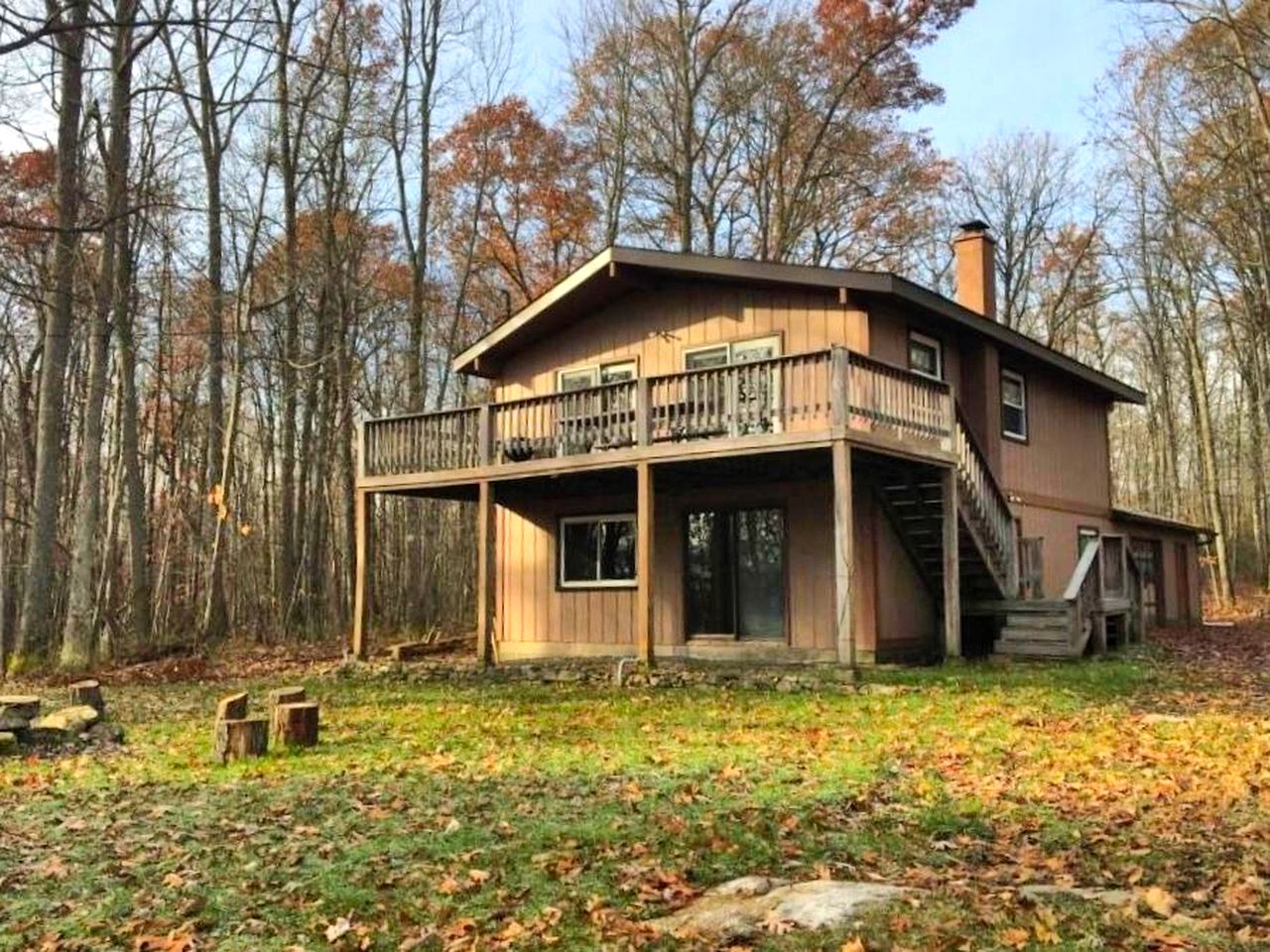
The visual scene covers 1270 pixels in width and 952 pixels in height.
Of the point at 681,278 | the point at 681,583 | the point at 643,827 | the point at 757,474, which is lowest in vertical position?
the point at 643,827

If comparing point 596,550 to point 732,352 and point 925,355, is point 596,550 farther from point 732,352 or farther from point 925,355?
point 925,355

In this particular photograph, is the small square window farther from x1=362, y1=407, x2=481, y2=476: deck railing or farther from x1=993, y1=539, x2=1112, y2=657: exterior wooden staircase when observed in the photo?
x1=993, y1=539, x2=1112, y2=657: exterior wooden staircase

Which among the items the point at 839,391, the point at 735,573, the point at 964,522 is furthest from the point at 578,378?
the point at 964,522

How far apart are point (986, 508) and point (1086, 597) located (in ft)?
6.04

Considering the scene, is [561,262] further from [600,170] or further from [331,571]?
[331,571]

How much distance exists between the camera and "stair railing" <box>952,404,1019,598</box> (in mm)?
14305

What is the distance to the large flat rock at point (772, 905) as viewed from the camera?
4121 mm

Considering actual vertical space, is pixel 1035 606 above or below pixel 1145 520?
below

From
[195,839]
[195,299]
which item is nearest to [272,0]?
[195,299]

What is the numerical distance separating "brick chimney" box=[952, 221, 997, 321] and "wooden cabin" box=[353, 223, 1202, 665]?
5.26 ft

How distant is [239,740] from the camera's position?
334 inches

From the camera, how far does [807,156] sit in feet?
92.4

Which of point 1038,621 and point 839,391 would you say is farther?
point 1038,621

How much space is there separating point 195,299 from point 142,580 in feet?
30.1
